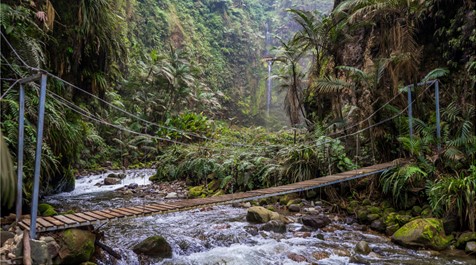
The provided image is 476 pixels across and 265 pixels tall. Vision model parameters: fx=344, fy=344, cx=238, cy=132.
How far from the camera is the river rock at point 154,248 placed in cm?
403

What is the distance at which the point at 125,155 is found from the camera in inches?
508

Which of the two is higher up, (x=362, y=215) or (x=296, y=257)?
(x=362, y=215)

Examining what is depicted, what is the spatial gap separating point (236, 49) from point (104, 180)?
58.5ft

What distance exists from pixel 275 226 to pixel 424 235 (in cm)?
192

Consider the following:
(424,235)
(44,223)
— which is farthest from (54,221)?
(424,235)

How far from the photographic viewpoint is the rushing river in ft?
12.9

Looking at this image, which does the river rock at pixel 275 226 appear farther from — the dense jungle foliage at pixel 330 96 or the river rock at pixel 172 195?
the river rock at pixel 172 195

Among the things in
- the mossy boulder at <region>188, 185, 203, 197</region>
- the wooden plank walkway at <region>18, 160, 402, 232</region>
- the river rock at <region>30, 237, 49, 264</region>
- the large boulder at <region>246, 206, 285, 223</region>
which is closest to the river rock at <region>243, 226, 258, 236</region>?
the large boulder at <region>246, 206, 285, 223</region>

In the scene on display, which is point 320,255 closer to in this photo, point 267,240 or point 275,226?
point 267,240

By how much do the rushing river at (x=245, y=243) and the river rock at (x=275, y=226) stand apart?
0.10m

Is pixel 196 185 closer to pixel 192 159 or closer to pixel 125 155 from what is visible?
pixel 192 159

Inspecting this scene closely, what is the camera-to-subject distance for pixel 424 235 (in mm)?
4172

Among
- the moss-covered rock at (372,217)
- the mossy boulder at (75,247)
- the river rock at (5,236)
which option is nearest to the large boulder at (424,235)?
the moss-covered rock at (372,217)

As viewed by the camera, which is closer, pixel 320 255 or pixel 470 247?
pixel 470 247
